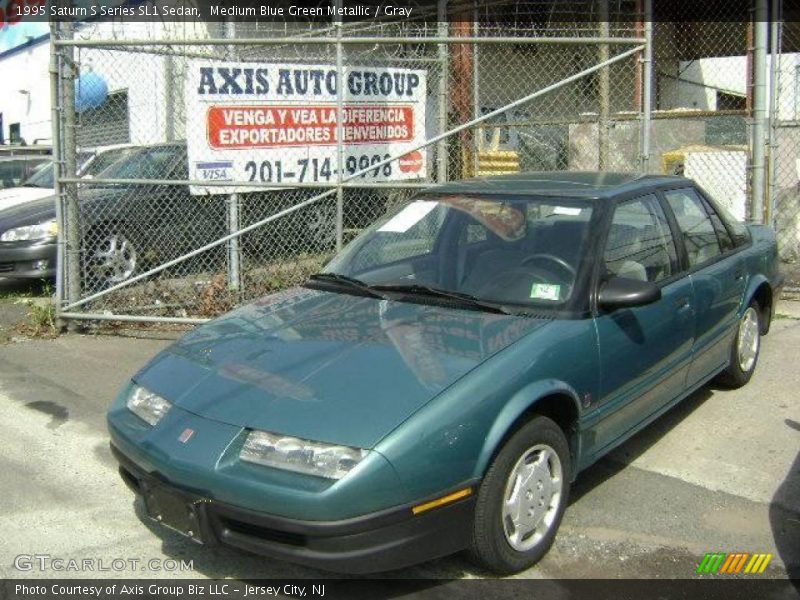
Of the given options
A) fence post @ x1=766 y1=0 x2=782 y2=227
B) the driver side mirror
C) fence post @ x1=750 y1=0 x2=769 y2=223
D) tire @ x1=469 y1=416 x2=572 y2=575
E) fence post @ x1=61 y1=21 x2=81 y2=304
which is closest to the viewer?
tire @ x1=469 y1=416 x2=572 y2=575

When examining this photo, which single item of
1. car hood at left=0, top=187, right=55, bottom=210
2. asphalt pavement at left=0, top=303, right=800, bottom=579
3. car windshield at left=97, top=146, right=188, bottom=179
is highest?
car windshield at left=97, top=146, right=188, bottom=179

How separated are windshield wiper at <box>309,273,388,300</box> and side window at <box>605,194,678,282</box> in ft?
3.72

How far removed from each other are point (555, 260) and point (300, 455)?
1701 mm

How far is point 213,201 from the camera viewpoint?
Result: 325 inches

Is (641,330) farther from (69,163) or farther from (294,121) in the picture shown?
(69,163)

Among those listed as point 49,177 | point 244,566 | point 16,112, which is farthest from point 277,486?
point 16,112

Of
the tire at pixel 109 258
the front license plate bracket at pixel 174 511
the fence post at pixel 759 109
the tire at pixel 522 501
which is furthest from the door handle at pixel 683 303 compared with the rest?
the tire at pixel 109 258

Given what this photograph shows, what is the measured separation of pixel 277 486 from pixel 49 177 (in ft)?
29.6

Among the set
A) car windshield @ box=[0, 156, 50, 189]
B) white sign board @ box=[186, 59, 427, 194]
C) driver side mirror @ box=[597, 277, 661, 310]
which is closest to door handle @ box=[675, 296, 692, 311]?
driver side mirror @ box=[597, 277, 661, 310]

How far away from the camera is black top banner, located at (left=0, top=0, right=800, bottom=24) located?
13.7m

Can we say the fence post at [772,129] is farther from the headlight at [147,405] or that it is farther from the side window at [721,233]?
the headlight at [147,405]

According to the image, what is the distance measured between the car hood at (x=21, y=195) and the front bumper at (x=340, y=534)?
750cm

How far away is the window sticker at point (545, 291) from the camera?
12.6 feet

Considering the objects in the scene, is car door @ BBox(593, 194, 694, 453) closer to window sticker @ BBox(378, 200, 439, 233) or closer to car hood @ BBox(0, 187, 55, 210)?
window sticker @ BBox(378, 200, 439, 233)
